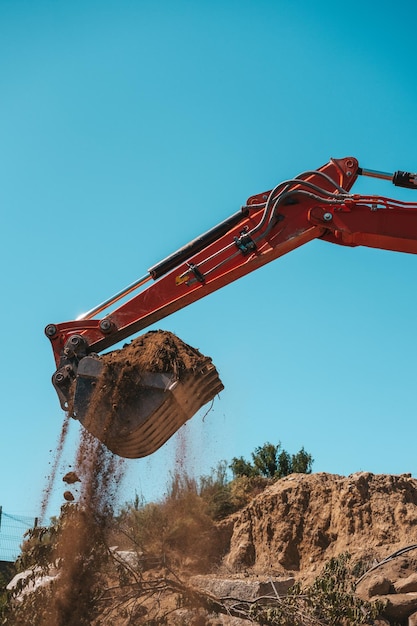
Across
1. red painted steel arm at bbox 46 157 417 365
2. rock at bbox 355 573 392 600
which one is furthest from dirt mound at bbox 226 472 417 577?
red painted steel arm at bbox 46 157 417 365

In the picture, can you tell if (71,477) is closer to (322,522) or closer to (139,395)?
(139,395)

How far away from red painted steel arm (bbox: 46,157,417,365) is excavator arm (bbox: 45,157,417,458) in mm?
10

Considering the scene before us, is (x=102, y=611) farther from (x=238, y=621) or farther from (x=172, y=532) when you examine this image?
(x=172, y=532)

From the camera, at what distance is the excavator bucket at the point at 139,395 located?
29.2 feet

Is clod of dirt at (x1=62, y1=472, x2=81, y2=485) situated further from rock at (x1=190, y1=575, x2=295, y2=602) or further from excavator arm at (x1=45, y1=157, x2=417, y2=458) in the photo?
rock at (x1=190, y1=575, x2=295, y2=602)

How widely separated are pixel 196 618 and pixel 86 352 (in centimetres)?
426

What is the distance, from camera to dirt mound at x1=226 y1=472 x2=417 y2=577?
1603cm

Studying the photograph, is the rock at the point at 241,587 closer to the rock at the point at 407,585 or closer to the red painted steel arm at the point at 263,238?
the rock at the point at 407,585

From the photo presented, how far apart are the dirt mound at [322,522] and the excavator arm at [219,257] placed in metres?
7.78

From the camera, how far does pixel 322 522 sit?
17.0 metres

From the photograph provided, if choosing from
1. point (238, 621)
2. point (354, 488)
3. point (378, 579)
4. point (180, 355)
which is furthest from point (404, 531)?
point (180, 355)

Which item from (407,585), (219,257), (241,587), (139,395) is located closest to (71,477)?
(139,395)

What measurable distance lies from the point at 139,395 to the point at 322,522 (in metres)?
9.12

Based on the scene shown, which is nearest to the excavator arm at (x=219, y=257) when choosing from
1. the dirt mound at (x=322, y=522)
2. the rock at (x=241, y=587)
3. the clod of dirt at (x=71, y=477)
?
the clod of dirt at (x=71, y=477)
